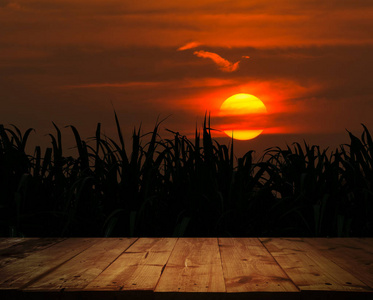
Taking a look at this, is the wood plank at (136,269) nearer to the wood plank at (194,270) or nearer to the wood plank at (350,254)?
the wood plank at (194,270)

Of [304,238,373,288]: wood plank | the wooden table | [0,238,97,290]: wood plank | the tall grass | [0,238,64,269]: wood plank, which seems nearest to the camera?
the wooden table

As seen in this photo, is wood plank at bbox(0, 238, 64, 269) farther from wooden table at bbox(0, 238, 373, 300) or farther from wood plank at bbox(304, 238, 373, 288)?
wood plank at bbox(304, 238, 373, 288)

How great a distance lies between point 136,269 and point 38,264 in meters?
0.42

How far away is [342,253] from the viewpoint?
7.94ft

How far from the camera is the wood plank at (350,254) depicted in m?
2.02

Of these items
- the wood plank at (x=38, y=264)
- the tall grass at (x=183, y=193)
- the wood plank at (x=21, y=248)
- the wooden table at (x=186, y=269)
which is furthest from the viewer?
the tall grass at (x=183, y=193)

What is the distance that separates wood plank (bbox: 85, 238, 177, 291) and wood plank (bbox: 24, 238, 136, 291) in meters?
0.03

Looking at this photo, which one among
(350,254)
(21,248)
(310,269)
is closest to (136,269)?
(310,269)

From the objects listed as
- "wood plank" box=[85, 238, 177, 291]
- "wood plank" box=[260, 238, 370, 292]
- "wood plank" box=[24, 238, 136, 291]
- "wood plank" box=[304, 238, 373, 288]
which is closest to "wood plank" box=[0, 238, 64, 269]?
"wood plank" box=[24, 238, 136, 291]

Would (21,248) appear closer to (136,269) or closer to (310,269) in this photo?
(136,269)

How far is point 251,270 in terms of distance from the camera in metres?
2.03

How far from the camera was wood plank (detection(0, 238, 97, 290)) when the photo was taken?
6.24 feet

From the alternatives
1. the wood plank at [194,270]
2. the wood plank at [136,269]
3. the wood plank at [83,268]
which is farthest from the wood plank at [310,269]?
the wood plank at [83,268]

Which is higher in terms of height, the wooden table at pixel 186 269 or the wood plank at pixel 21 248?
the wooden table at pixel 186 269
